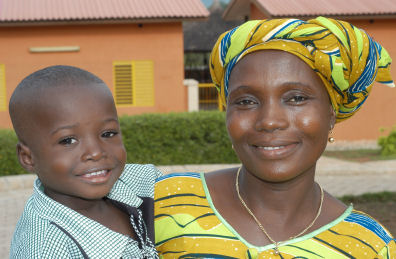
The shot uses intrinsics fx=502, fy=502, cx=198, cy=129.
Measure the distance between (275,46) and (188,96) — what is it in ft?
41.0

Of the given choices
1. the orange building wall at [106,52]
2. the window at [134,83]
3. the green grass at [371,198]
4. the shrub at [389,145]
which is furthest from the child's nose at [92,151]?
the window at [134,83]

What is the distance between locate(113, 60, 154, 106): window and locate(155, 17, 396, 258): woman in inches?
473

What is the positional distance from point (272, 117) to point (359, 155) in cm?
1146

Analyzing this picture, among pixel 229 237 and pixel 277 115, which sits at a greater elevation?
pixel 277 115

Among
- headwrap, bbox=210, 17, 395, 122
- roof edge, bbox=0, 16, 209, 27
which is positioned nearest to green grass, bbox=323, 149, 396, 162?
roof edge, bbox=0, 16, 209, 27

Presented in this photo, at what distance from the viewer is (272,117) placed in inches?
74.0

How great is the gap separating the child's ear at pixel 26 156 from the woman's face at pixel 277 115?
803 mm

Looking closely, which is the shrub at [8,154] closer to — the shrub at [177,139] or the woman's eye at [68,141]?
the shrub at [177,139]

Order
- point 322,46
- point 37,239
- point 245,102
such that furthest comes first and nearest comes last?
point 245,102 → point 322,46 → point 37,239

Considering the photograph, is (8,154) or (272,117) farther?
(8,154)

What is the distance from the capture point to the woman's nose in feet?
6.15

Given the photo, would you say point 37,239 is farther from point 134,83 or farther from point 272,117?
point 134,83

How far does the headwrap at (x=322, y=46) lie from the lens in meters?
1.88

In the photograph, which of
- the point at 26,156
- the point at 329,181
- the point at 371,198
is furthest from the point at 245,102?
the point at 329,181
